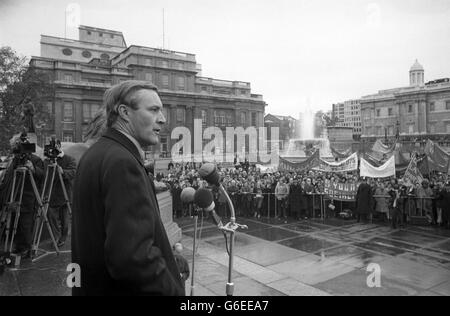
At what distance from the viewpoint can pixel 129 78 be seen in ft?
188

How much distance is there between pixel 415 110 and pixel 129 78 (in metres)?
58.2

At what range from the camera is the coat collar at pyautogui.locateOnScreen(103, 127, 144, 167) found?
1.89m

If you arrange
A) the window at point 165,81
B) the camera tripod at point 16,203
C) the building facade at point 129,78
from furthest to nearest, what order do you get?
1. the window at point 165,81
2. the building facade at point 129,78
3. the camera tripod at point 16,203

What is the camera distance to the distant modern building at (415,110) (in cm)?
6800

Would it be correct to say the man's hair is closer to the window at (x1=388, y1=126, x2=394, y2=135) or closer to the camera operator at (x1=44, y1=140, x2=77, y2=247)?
the camera operator at (x1=44, y1=140, x2=77, y2=247)

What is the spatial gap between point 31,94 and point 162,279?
34.4 m

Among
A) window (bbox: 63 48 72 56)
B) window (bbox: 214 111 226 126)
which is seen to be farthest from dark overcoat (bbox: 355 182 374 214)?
window (bbox: 63 48 72 56)

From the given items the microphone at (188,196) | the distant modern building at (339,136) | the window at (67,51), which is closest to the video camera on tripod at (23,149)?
the microphone at (188,196)

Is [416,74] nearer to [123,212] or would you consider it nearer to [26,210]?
[26,210]

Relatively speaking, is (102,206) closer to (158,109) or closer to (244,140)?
(158,109)

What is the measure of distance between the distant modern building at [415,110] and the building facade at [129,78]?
3168cm

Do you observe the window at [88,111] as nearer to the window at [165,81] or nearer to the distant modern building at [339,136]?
the window at [165,81]

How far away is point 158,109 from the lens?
2078mm
